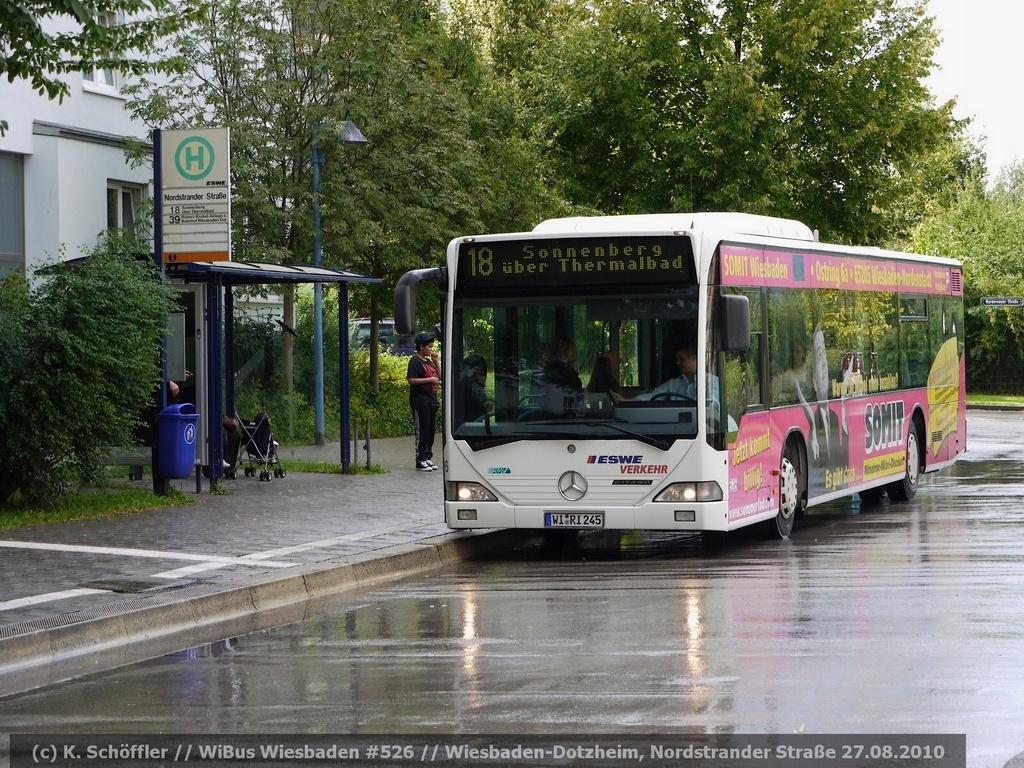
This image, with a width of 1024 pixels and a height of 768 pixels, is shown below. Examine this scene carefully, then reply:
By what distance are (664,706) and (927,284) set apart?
1317 centimetres

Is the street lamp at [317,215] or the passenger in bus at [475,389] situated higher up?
the street lamp at [317,215]

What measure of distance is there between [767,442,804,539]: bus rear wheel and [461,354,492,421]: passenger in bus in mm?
2893

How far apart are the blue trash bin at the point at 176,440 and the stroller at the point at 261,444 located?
9.90 ft

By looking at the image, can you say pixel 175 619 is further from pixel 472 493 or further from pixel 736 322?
pixel 736 322

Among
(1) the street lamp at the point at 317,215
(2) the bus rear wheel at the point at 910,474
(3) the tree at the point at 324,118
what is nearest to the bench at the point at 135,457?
(1) the street lamp at the point at 317,215

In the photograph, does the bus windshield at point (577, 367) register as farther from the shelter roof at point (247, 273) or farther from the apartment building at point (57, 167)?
the apartment building at point (57, 167)

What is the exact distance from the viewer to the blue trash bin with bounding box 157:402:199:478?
16016 mm

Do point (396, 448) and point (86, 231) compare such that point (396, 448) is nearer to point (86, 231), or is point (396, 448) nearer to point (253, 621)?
point (86, 231)

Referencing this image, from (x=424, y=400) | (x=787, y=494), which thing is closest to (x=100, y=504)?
(x=424, y=400)

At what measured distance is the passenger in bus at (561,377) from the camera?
12.9m

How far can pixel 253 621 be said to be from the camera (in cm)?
1000

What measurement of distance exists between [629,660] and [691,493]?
462 cm

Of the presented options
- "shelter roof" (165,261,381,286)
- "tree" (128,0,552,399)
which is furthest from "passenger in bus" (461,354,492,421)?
"tree" (128,0,552,399)

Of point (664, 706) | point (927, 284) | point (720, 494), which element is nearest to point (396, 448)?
point (927, 284)
